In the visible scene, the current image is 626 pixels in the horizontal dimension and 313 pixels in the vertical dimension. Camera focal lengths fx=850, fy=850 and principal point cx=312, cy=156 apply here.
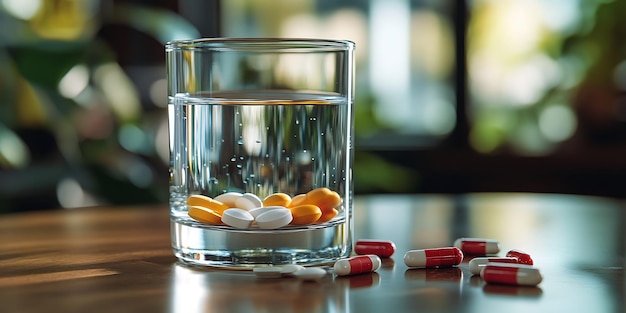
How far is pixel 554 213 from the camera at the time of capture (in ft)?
4.01

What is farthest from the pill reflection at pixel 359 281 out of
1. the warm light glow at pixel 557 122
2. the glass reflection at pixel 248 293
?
the warm light glow at pixel 557 122

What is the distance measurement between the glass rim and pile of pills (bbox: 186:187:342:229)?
0.42 feet

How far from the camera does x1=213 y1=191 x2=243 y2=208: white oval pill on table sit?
2.46 ft

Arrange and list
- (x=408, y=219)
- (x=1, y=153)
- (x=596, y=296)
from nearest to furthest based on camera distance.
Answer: (x=596, y=296), (x=408, y=219), (x=1, y=153)

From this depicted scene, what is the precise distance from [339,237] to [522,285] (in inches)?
6.8

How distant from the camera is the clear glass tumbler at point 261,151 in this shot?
0.74m

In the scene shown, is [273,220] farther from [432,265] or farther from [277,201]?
[432,265]

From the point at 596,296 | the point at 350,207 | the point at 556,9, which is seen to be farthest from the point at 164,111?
the point at 596,296

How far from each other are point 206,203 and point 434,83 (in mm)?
2053

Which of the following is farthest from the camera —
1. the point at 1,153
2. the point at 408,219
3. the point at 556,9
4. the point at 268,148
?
the point at 556,9

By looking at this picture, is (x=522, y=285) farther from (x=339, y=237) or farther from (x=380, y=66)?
(x=380, y=66)

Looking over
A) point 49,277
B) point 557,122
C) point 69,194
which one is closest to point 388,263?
point 49,277

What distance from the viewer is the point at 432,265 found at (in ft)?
2.48

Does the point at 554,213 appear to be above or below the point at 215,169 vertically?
below
